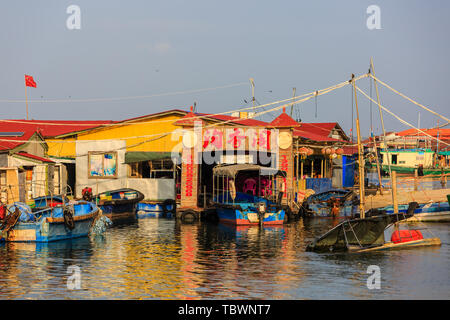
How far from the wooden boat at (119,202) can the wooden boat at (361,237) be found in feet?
56.1

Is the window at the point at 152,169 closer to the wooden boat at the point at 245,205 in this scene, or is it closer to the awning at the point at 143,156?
the awning at the point at 143,156

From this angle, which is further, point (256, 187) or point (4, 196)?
point (256, 187)

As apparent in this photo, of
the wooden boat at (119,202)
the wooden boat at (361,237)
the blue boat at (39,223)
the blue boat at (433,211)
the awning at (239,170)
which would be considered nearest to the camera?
the wooden boat at (361,237)

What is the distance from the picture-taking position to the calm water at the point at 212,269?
62.2 feet

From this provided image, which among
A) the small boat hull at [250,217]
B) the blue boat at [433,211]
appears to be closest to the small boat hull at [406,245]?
the blue boat at [433,211]

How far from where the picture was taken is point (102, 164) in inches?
1730

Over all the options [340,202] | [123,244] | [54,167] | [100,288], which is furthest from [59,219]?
[340,202]

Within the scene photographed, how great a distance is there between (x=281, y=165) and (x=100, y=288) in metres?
20.3

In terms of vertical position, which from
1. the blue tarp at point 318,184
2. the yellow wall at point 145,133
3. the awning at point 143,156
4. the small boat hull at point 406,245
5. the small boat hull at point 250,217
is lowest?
the small boat hull at point 406,245

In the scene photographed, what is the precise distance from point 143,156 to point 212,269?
21361mm

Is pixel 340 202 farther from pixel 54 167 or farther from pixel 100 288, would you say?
pixel 100 288

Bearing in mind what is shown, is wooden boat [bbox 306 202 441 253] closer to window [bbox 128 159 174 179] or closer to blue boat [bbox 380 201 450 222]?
blue boat [bbox 380 201 450 222]
